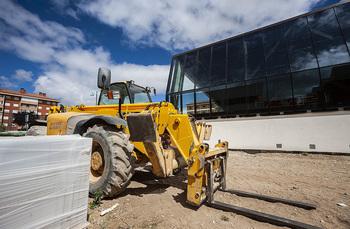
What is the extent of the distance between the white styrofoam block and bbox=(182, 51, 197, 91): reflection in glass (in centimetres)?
1057

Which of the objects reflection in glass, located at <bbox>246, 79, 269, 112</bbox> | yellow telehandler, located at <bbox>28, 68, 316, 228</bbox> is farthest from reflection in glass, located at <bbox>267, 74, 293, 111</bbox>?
yellow telehandler, located at <bbox>28, 68, 316, 228</bbox>

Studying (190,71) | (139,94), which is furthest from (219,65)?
(139,94)

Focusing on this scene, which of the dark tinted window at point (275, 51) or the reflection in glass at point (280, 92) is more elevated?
the dark tinted window at point (275, 51)

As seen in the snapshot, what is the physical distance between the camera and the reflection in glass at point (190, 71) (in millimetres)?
12227

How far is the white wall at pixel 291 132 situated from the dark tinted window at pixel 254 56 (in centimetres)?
291

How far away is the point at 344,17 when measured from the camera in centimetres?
887

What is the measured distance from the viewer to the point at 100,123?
3.51 meters

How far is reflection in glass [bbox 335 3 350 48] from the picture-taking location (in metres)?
8.66

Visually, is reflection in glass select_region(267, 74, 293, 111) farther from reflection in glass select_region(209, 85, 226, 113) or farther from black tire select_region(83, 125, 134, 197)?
black tire select_region(83, 125, 134, 197)

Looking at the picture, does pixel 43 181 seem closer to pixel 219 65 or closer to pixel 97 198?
pixel 97 198

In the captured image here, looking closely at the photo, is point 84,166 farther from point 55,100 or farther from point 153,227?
point 55,100

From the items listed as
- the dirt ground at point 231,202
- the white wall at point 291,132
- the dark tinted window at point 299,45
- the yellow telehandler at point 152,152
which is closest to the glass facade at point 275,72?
the dark tinted window at point 299,45

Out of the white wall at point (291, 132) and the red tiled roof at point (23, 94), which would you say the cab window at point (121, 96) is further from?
the red tiled roof at point (23, 94)

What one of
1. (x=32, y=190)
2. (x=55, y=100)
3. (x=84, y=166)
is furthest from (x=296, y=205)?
(x=55, y=100)
